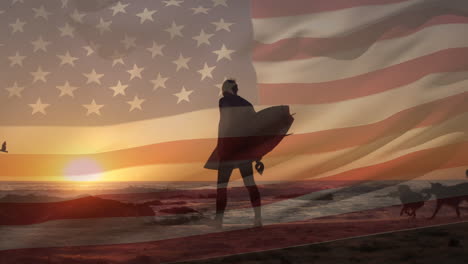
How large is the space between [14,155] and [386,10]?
4.62 meters

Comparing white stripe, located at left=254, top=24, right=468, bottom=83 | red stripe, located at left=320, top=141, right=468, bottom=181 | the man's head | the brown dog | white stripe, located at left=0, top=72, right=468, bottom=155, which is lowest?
the brown dog

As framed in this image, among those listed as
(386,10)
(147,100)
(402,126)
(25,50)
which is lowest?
(402,126)

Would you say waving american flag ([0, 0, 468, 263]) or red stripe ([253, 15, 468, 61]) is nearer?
waving american flag ([0, 0, 468, 263])

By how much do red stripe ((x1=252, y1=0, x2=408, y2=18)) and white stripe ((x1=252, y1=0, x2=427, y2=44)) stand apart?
1.9 inches

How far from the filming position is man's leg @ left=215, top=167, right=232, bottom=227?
5180 millimetres

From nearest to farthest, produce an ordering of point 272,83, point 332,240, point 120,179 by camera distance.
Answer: point 332,240 → point 120,179 → point 272,83

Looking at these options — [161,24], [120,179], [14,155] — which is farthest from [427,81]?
[14,155]

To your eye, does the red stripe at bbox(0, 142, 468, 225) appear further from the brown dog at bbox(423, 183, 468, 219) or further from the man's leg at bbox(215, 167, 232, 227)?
the brown dog at bbox(423, 183, 468, 219)

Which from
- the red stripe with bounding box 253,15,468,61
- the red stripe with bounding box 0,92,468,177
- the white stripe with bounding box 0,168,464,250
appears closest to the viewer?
the white stripe with bounding box 0,168,464,250

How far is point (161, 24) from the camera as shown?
601 centimetres

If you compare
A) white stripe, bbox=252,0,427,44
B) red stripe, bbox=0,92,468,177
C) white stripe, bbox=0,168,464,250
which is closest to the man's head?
red stripe, bbox=0,92,468,177

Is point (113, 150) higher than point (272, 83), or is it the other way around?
point (272, 83)

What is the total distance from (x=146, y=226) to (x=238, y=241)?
911 millimetres

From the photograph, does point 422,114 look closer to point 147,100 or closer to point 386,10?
point 386,10
